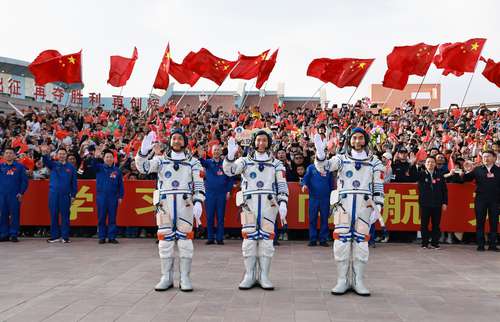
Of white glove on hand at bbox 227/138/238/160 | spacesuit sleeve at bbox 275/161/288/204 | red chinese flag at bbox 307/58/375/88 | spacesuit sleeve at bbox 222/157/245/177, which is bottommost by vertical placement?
spacesuit sleeve at bbox 275/161/288/204

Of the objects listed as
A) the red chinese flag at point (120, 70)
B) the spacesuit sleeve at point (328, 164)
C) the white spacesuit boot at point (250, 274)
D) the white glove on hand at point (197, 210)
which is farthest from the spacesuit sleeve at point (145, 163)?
the red chinese flag at point (120, 70)

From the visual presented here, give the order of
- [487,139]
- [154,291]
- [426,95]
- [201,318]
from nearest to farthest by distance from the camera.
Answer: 1. [201,318]
2. [154,291]
3. [487,139]
4. [426,95]

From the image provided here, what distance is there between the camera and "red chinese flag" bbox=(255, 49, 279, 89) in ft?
62.3

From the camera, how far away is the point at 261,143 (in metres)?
6.96

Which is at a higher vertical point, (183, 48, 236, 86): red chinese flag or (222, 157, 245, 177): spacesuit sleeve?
(183, 48, 236, 86): red chinese flag

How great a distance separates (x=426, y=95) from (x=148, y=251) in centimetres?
4881

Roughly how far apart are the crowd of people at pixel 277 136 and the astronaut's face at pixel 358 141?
788mm

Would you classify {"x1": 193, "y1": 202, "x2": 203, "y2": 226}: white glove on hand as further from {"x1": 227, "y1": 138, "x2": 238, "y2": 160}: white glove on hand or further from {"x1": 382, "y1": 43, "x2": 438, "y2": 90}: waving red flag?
{"x1": 382, "y1": 43, "x2": 438, "y2": 90}: waving red flag

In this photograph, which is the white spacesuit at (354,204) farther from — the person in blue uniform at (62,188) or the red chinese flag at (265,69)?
the red chinese flag at (265,69)

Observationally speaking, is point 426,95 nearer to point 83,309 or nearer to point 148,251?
point 148,251

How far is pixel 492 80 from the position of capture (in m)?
18.9

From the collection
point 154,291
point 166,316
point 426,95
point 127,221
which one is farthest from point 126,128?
point 426,95

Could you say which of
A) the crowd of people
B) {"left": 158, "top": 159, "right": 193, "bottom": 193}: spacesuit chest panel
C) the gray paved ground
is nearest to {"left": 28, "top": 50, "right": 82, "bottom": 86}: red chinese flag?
the crowd of people

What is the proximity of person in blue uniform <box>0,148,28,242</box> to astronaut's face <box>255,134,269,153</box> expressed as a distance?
6.76m
